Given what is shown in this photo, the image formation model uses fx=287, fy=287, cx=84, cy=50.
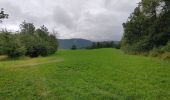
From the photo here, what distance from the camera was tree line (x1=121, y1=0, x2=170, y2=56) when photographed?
55.1 meters

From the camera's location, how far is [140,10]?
63.1m

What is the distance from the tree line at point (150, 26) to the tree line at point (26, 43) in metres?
24.5

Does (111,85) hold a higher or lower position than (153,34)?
lower

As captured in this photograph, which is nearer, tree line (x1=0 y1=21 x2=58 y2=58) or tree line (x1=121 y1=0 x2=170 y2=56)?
tree line (x1=121 y1=0 x2=170 y2=56)

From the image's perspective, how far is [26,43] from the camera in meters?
70.8

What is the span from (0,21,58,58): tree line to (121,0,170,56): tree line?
2448 centimetres

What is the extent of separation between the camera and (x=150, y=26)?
59000 millimetres

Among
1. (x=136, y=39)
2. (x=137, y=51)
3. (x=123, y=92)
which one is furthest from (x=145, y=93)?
(x=136, y=39)

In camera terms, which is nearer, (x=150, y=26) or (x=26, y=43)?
(x=150, y=26)

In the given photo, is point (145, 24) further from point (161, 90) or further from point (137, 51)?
point (161, 90)

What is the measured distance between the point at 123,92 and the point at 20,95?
17.3ft

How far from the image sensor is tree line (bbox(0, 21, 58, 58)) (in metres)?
60.1

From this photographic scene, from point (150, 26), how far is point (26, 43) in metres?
30.5

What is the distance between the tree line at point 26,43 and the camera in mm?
60094
